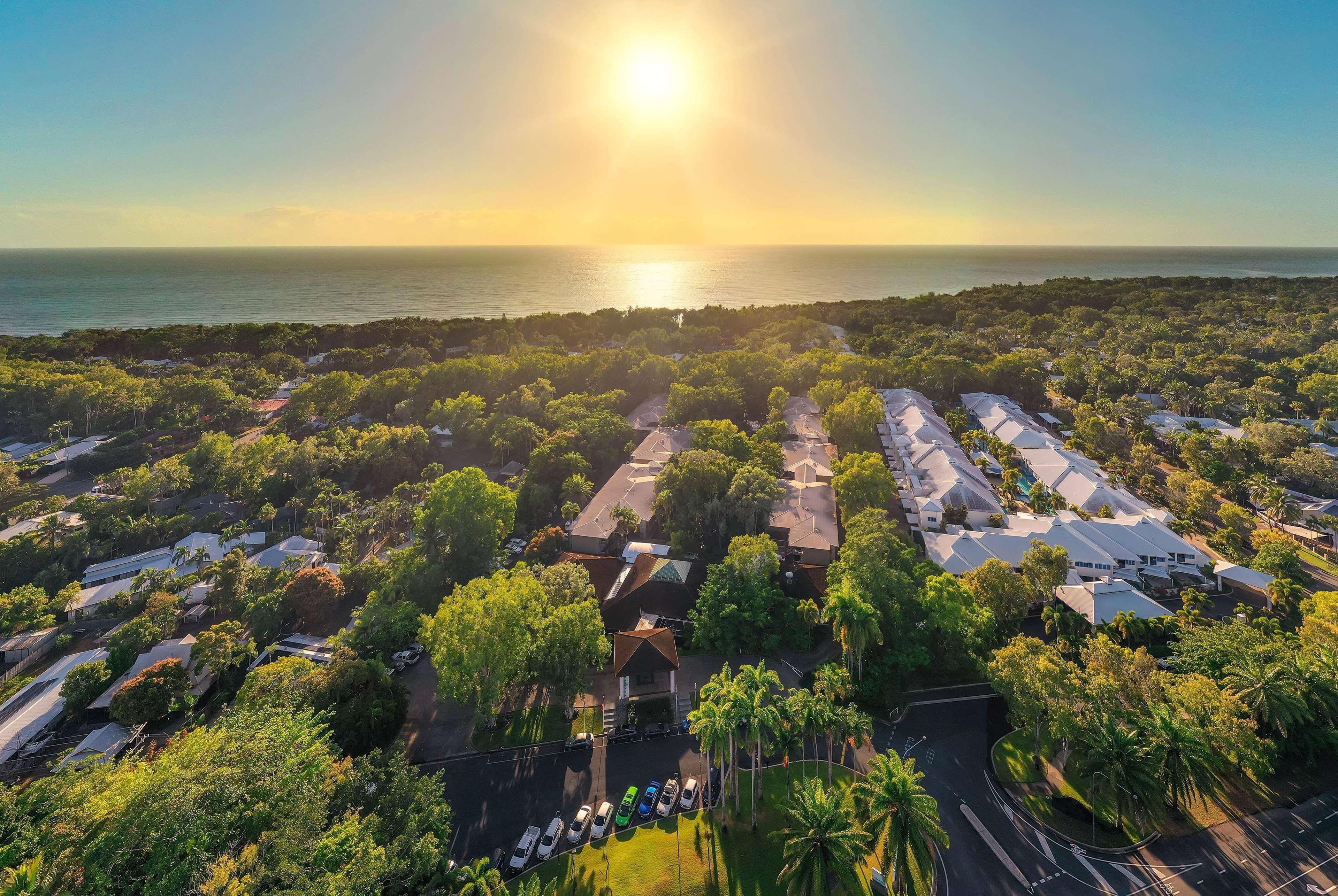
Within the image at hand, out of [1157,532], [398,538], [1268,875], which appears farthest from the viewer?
[398,538]

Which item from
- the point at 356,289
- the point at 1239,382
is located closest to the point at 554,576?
the point at 1239,382

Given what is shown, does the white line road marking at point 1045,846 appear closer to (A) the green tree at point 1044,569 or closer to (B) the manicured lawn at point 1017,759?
(B) the manicured lawn at point 1017,759

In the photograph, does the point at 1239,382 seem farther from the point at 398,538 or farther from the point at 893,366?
the point at 398,538

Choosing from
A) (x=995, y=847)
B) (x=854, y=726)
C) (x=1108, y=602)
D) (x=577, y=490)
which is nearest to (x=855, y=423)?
(x=1108, y=602)

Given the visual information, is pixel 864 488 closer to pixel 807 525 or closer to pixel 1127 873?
pixel 807 525

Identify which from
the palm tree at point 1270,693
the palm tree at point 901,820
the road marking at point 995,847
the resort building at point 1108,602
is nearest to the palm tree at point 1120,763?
the road marking at point 995,847

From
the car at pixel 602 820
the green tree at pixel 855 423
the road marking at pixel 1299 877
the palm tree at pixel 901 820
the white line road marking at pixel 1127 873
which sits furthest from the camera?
the green tree at pixel 855 423
